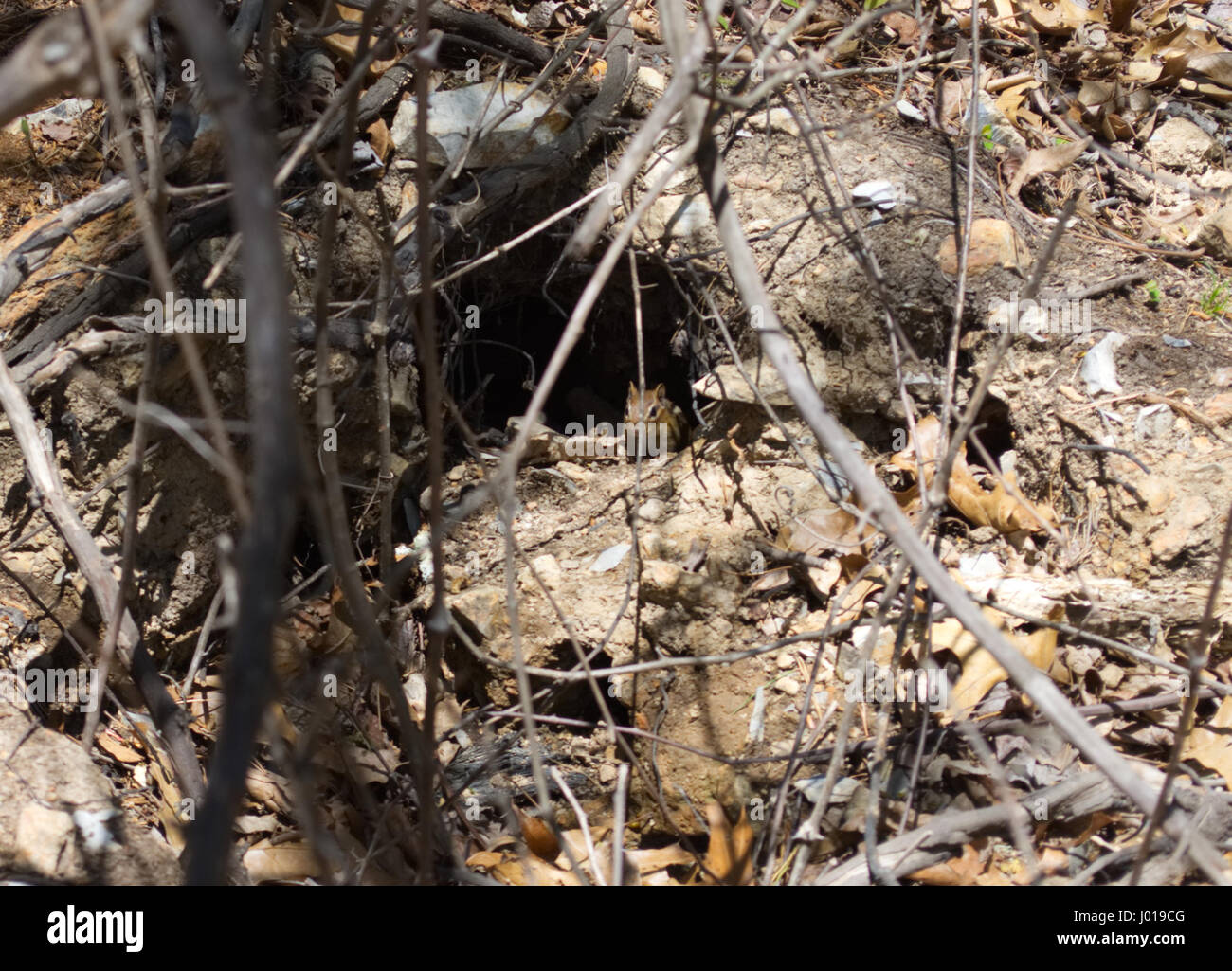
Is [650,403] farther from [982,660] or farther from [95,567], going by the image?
[95,567]

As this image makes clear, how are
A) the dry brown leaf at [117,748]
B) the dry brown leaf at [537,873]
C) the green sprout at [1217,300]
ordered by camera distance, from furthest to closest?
the green sprout at [1217,300]
the dry brown leaf at [117,748]
the dry brown leaf at [537,873]

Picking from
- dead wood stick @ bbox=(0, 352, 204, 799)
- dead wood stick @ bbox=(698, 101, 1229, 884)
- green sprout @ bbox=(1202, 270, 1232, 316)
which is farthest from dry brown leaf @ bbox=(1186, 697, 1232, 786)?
dead wood stick @ bbox=(0, 352, 204, 799)

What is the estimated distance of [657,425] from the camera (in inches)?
134

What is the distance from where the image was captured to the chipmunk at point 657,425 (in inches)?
134

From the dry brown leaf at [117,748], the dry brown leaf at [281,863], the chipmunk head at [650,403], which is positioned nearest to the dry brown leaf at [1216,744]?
the chipmunk head at [650,403]

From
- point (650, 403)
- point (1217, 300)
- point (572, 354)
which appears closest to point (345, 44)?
point (572, 354)

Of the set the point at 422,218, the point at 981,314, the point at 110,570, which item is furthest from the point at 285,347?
the point at 981,314

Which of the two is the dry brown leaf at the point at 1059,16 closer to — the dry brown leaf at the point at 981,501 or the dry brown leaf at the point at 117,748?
the dry brown leaf at the point at 981,501

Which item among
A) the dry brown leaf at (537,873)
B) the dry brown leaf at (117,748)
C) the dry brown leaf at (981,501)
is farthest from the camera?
the dry brown leaf at (981,501)

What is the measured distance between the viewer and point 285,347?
753 millimetres

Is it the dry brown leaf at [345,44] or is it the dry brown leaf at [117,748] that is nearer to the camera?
the dry brown leaf at [117,748]

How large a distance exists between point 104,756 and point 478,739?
1000 mm

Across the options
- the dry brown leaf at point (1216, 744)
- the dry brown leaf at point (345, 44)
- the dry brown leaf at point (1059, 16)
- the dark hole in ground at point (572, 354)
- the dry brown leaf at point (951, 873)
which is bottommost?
the dry brown leaf at point (951, 873)

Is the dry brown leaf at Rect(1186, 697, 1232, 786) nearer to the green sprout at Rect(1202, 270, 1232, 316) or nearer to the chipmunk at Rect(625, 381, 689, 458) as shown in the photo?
the green sprout at Rect(1202, 270, 1232, 316)
